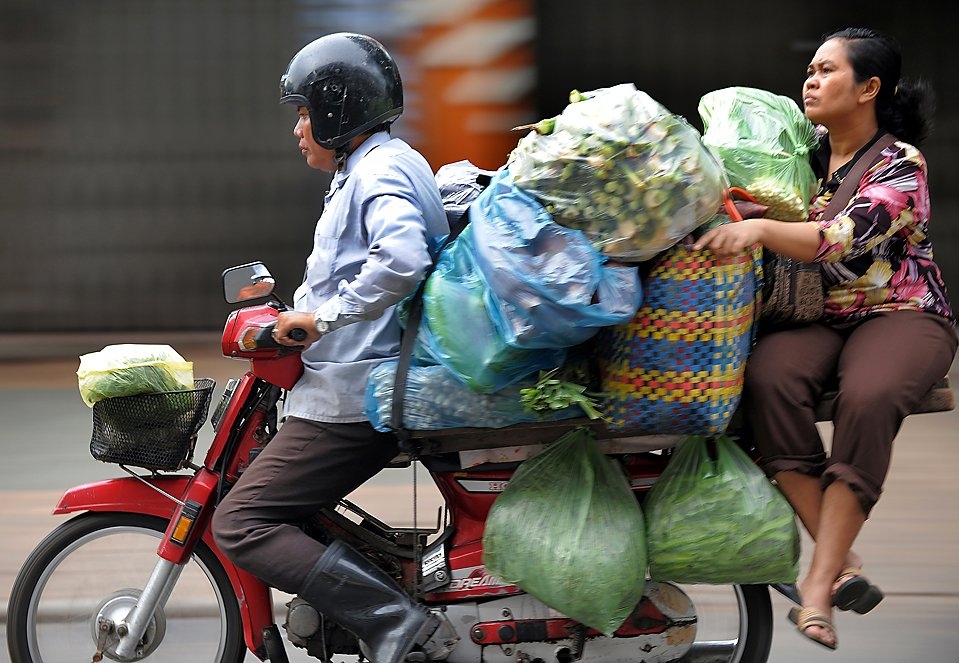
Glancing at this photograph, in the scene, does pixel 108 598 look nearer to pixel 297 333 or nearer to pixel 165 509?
pixel 165 509

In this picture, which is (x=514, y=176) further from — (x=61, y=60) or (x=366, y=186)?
(x=61, y=60)

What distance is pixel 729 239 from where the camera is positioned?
289cm

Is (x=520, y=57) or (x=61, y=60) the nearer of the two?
(x=520, y=57)

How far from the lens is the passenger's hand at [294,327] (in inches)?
121

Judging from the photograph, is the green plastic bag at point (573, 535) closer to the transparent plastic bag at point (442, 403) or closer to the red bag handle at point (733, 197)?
the transparent plastic bag at point (442, 403)

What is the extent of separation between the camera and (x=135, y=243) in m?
9.41

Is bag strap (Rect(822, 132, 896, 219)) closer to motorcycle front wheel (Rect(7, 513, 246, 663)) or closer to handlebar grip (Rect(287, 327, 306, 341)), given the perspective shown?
handlebar grip (Rect(287, 327, 306, 341))

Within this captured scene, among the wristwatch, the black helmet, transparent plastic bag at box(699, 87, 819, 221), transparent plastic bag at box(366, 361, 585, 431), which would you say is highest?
the black helmet

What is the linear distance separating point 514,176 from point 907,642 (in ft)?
7.68

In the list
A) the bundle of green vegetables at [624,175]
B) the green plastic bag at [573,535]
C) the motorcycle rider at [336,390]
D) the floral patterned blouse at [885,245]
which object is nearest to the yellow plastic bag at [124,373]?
the motorcycle rider at [336,390]

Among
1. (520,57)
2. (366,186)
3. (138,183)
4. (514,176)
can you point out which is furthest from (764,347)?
(138,183)

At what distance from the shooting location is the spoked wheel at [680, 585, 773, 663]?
3.57 meters

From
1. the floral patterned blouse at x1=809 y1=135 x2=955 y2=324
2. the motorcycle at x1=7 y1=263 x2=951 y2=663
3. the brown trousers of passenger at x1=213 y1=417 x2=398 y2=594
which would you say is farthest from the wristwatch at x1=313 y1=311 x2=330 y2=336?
the floral patterned blouse at x1=809 y1=135 x2=955 y2=324

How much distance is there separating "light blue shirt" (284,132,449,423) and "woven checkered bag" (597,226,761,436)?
1.69 ft
